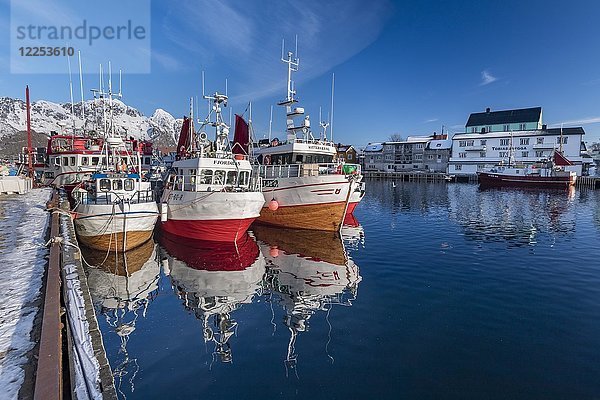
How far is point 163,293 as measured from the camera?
43.6ft

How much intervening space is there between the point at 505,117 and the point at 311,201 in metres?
104

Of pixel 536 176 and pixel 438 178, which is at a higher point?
pixel 536 176

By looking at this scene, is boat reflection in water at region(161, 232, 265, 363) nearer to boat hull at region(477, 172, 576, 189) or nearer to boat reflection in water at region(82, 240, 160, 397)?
boat reflection in water at region(82, 240, 160, 397)

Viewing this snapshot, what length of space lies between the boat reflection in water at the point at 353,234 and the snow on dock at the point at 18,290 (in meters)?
15.5

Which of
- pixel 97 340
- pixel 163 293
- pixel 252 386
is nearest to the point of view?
pixel 97 340

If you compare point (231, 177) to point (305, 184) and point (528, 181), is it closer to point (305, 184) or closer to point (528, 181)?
point (305, 184)

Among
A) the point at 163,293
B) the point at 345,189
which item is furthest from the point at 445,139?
the point at 163,293

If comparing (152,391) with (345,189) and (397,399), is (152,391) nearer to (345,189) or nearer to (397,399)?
(397,399)

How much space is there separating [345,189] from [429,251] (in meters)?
6.91

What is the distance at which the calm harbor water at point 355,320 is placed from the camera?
7.75m

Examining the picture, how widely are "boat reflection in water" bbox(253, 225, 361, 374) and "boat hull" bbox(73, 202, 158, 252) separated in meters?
7.03

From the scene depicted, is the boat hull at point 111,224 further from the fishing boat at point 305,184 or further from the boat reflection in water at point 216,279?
the fishing boat at point 305,184

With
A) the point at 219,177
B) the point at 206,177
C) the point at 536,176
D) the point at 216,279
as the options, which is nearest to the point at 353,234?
the point at 219,177

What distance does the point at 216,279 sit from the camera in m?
14.9
